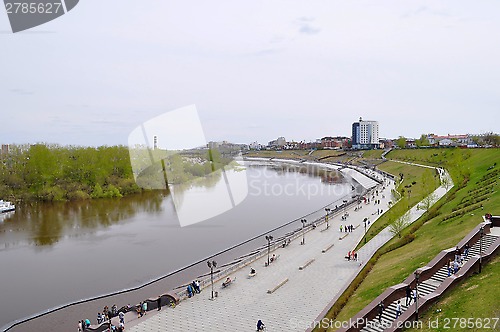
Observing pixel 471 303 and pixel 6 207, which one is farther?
pixel 6 207

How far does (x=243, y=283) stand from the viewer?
57.5ft

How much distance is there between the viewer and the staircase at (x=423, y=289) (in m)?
11.6

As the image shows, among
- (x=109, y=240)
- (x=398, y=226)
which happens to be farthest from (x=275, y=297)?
(x=109, y=240)

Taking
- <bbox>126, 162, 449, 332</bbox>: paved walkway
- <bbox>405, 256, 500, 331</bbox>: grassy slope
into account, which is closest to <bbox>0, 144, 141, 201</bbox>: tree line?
<bbox>126, 162, 449, 332</bbox>: paved walkway

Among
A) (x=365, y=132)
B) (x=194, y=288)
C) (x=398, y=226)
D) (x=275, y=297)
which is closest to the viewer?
(x=275, y=297)

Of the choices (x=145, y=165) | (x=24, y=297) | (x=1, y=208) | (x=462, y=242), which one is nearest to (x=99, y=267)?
(x=24, y=297)

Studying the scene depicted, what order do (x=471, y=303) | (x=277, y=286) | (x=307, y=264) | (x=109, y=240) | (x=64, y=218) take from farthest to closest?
(x=64, y=218), (x=109, y=240), (x=307, y=264), (x=277, y=286), (x=471, y=303)

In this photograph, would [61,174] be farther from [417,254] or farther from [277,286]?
[417,254]

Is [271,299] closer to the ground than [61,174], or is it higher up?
closer to the ground

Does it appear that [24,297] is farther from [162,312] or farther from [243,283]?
[243,283]

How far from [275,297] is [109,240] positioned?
15.8 m

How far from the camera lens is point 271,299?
1562 centimetres

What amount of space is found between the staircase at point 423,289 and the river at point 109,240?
10.6 m

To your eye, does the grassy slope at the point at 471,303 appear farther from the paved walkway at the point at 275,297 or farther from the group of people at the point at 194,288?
the group of people at the point at 194,288
